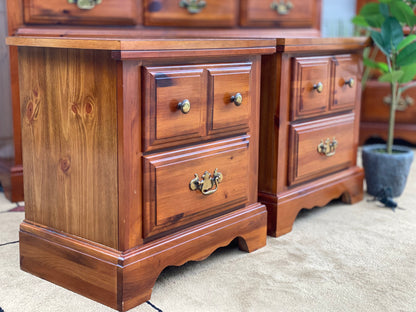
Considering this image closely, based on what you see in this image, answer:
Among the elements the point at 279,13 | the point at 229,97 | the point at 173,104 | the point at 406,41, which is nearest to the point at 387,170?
the point at 406,41

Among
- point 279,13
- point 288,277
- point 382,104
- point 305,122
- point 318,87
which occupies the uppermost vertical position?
point 279,13

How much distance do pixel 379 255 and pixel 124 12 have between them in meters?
1.17

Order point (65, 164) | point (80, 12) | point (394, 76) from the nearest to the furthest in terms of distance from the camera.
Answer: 1. point (65, 164)
2. point (80, 12)
3. point (394, 76)

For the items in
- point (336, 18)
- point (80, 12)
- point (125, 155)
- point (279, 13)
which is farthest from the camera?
point (336, 18)

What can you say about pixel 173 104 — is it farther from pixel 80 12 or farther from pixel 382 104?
pixel 382 104

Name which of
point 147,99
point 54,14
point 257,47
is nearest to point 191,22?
point 54,14

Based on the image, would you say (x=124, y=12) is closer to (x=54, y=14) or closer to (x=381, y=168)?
(x=54, y=14)

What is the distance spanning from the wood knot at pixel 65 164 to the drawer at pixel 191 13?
858 mm

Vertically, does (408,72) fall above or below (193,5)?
below

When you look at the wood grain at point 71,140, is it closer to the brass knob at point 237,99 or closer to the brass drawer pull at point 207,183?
the brass drawer pull at point 207,183

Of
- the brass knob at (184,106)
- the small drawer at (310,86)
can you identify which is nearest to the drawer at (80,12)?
the small drawer at (310,86)

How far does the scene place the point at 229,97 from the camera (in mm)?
1435

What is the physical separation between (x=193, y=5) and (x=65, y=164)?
1.04 meters

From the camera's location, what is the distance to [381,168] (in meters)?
2.11
